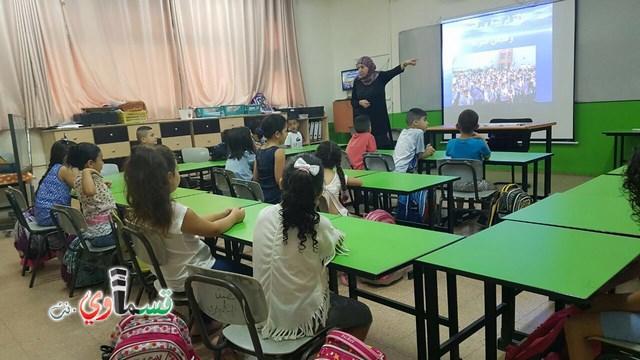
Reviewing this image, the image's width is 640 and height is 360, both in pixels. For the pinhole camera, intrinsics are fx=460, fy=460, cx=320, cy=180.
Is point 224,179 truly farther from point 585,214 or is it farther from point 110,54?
point 110,54

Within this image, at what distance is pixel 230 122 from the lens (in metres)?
7.04

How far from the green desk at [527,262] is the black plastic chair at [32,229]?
3.07m

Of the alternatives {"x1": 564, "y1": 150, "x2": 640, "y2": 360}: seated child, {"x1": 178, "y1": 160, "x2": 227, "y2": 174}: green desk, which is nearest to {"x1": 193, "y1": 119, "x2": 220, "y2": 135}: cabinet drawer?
{"x1": 178, "y1": 160, "x2": 227, "y2": 174}: green desk

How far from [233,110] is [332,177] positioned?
454cm

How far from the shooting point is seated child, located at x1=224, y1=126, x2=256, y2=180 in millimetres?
4289

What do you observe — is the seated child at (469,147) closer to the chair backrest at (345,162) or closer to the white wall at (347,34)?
the chair backrest at (345,162)

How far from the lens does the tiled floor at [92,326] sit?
7.73 feet

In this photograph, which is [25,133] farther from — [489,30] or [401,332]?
[489,30]

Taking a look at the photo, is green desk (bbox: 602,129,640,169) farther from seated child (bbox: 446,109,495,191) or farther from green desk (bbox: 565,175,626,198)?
green desk (bbox: 565,175,626,198)

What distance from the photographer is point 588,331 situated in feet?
4.81

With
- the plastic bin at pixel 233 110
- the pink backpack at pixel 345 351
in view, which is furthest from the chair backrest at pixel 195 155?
the pink backpack at pixel 345 351

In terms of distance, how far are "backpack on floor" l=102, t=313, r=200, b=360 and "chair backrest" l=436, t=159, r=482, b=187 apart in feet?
8.74

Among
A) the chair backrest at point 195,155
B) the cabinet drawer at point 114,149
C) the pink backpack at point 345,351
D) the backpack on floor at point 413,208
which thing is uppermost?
the cabinet drawer at point 114,149

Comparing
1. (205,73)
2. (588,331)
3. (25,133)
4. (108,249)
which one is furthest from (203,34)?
(588,331)
